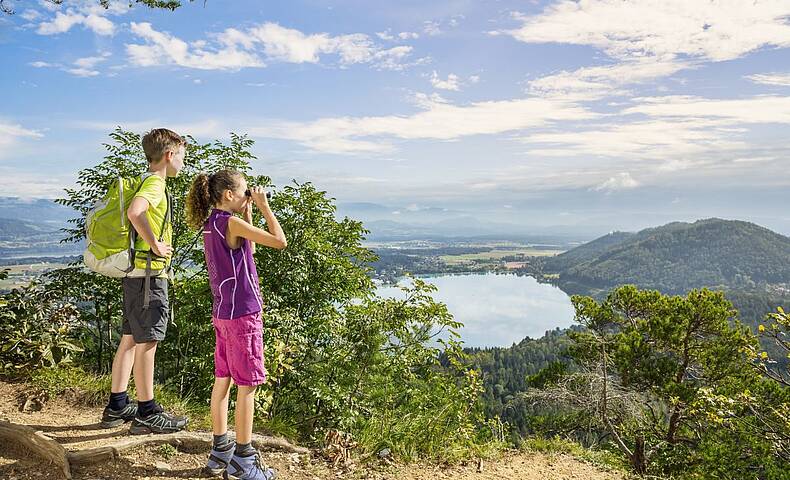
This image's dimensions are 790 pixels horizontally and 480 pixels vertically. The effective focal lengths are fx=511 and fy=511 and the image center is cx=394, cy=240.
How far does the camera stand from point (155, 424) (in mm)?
3512

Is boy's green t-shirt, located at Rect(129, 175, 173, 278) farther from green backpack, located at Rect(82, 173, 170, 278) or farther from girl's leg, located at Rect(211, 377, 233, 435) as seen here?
girl's leg, located at Rect(211, 377, 233, 435)

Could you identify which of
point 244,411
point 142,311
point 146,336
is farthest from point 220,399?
point 142,311

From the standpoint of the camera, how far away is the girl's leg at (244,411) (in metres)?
2.93

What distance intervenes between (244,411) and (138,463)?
88cm

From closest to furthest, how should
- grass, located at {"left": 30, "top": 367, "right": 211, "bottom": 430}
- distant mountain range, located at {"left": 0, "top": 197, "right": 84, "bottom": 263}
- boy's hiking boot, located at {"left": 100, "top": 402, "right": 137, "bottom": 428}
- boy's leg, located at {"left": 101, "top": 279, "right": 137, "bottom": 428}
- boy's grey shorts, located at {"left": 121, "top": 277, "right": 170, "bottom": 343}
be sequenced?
boy's grey shorts, located at {"left": 121, "top": 277, "right": 170, "bottom": 343} < boy's leg, located at {"left": 101, "top": 279, "right": 137, "bottom": 428} < boy's hiking boot, located at {"left": 100, "top": 402, "right": 137, "bottom": 428} < grass, located at {"left": 30, "top": 367, "right": 211, "bottom": 430} < distant mountain range, located at {"left": 0, "top": 197, "right": 84, "bottom": 263}

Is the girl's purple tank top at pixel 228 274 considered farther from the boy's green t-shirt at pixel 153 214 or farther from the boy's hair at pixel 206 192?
the boy's green t-shirt at pixel 153 214

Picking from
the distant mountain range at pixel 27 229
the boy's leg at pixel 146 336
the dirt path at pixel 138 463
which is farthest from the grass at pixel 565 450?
the distant mountain range at pixel 27 229

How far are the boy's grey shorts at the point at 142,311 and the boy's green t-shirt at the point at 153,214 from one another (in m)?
0.08

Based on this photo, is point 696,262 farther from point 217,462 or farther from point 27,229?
point 217,462

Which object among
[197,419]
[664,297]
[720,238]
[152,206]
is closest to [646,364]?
[664,297]

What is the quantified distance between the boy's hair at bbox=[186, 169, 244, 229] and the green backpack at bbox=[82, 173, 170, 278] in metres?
0.34

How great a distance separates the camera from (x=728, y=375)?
427 inches

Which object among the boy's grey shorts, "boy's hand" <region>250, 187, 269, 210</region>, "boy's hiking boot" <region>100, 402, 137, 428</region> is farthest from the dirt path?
"boy's hand" <region>250, 187, 269, 210</region>

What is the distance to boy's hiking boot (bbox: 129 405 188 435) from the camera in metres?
3.50
